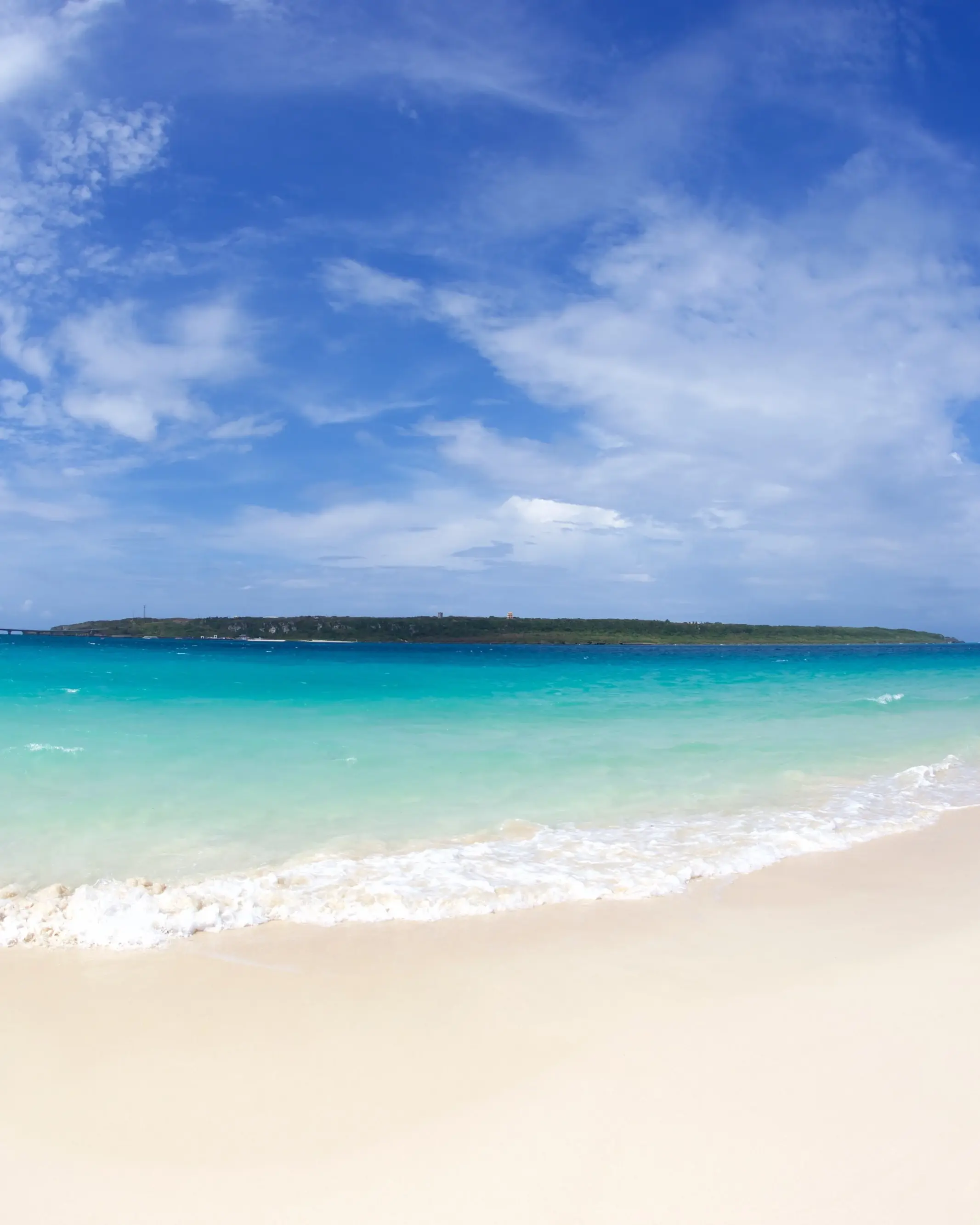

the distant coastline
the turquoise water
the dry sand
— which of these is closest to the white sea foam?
the turquoise water

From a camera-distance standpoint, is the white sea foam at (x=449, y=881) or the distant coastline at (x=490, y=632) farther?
the distant coastline at (x=490, y=632)

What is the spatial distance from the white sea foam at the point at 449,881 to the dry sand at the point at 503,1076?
0.30 m

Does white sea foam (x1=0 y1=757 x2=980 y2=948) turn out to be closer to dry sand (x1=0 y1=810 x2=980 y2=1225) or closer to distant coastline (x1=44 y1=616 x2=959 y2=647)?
dry sand (x1=0 y1=810 x2=980 y2=1225)

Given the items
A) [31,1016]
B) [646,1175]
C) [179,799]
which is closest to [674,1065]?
[646,1175]

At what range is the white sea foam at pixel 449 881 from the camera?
521 cm

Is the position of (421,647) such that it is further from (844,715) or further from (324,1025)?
(324,1025)

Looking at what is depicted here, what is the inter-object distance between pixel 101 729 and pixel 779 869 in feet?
44.9

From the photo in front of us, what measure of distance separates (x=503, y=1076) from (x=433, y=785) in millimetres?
6744

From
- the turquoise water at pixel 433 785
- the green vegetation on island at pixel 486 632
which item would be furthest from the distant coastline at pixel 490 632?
the turquoise water at pixel 433 785

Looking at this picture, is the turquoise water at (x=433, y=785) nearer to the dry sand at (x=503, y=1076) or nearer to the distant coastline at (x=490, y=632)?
the dry sand at (x=503, y=1076)

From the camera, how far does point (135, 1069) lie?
3432 mm

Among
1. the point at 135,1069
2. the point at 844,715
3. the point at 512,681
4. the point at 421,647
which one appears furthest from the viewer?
the point at 421,647

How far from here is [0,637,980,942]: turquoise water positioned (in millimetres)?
6520

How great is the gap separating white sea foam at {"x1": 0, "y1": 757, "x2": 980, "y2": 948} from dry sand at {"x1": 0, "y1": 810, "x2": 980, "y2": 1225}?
30cm
